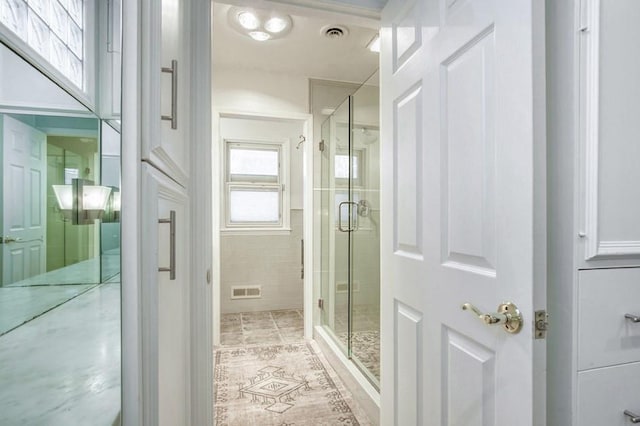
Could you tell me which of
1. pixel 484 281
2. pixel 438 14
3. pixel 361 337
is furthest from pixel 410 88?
pixel 361 337

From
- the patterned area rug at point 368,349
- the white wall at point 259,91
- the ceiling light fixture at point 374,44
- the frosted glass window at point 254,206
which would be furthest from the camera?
the frosted glass window at point 254,206

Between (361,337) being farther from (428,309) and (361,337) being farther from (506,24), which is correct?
(506,24)

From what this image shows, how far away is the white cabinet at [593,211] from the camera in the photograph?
2.41ft

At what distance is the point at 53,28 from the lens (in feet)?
1.15

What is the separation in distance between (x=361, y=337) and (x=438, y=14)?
1.99 metres

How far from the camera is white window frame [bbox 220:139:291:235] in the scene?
3.71 meters

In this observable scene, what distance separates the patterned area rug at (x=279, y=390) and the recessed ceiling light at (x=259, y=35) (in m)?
2.47

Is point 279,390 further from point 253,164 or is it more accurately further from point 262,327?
point 253,164

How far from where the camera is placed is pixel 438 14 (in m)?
1.05

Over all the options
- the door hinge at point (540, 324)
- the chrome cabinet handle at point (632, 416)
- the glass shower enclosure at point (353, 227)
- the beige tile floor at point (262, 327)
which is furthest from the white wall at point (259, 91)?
the chrome cabinet handle at point (632, 416)

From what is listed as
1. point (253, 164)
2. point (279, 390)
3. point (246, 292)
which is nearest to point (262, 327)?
point (246, 292)

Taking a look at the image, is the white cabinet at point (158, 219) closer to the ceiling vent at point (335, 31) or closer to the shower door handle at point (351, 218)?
the ceiling vent at point (335, 31)

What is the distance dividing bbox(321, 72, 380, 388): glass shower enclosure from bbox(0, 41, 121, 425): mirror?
176 cm

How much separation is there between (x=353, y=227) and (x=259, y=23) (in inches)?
64.0
